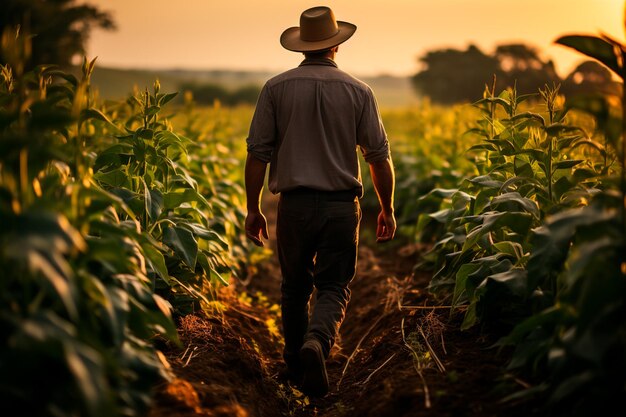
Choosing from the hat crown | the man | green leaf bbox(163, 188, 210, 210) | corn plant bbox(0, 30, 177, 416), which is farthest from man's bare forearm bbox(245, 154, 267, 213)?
corn plant bbox(0, 30, 177, 416)

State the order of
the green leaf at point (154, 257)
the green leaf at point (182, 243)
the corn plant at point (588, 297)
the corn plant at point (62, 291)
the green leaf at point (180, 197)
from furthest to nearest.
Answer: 1. the green leaf at point (180, 197)
2. the green leaf at point (182, 243)
3. the green leaf at point (154, 257)
4. the corn plant at point (588, 297)
5. the corn plant at point (62, 291)

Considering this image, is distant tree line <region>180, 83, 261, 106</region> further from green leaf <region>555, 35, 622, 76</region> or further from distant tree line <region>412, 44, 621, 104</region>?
green leaf <region>555, 35, 622, 76</region>

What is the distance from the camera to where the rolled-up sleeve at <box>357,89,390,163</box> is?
4.96 metres

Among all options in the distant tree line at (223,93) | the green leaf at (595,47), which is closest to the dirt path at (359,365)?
the green leaf at (595,47)

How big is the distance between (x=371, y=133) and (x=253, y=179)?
0.87m

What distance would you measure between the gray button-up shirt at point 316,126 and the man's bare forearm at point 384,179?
0.31 feet

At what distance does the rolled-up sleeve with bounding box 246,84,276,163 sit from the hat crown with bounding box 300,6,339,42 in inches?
19.0

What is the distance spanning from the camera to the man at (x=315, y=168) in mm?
4848

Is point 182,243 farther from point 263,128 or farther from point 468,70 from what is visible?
point 468,70

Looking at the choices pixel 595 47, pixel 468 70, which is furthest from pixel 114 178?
pixel 468 70

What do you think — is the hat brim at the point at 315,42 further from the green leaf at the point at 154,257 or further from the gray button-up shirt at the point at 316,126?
the green leaf at the point at 154,257

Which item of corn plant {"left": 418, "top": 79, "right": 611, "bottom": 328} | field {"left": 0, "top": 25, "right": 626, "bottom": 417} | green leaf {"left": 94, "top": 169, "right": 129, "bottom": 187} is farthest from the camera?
green leaf {"left": 94, "top": 169, "right": 129, "bottom": 187}

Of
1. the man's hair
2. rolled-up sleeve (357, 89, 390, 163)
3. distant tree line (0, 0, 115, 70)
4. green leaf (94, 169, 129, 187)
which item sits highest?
distant tree line (0, 0, 115, 70)

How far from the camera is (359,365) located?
5.41 meters
